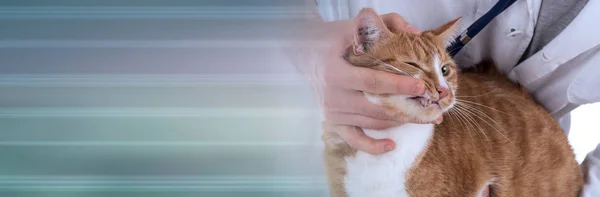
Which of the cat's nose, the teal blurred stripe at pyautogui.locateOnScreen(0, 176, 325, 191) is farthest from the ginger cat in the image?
the teal blurred stripe at pyautogui.locateOnScreen(0, 176, 325, 191)

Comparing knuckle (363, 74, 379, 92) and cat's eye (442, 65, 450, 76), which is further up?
knuckle (363, 74, 379, 92)

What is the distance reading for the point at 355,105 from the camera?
89 cm

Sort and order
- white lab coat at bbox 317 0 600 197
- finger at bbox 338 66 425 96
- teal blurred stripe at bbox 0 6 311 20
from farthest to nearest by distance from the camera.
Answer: white lab coat at bbox 317 0 600 197, finger at bbox 338 66 425 96, teal blurred stripe at bbox 0 6 311 20

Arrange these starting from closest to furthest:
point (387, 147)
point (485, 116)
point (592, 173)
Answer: point (387, 147)
point (485, 116)
point (592, 173)

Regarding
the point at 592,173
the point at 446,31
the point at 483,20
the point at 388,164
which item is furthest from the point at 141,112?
the point at 592,173

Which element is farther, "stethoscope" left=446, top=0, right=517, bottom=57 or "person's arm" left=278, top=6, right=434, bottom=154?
"stethoscope" left=446, top=0, right=517, bottom=57

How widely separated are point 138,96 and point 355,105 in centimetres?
37

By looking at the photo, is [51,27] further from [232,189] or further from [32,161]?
[232,189]

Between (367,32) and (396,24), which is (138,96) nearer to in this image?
(367,32)

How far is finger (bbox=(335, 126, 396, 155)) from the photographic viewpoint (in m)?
0.91

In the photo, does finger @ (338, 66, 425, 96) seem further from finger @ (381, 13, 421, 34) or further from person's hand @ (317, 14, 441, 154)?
finger @ (381, 13, 421, 34)

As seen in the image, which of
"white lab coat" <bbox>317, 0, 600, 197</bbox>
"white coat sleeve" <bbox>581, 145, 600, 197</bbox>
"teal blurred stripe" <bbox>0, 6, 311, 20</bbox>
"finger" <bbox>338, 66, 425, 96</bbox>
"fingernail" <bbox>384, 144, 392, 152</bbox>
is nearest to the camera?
"teal blurred stripe" <bbox>0, 6, 311, 20</bbox>

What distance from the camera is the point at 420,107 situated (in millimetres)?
863

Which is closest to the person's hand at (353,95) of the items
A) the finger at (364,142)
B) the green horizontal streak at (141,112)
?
the finger at (364,142)
